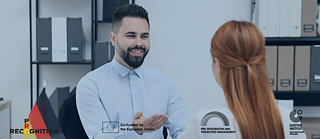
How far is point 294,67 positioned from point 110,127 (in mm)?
1549

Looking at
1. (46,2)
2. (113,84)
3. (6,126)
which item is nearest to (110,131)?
(113,84)

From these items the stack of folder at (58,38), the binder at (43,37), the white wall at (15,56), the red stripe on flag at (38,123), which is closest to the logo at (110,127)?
the red stripe on flag at (38,123)

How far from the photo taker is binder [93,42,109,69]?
201 cm

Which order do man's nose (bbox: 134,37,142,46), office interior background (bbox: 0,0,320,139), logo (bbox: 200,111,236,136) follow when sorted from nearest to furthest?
logo (bbox: 200,111,236,136) < man's nose (bbox: 134,37,142,46) < office interior background (bbox: 0,0,320,139)

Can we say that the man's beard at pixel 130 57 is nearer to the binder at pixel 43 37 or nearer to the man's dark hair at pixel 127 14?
the man's dark hair at pixel 127 14

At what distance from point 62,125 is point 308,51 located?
1883 mm

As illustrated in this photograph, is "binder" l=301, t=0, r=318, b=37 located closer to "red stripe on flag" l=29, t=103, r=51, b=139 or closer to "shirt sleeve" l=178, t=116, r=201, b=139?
"shirt sleeve" l=178, t=116, r=201, b=139

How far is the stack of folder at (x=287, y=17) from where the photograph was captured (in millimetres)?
1905

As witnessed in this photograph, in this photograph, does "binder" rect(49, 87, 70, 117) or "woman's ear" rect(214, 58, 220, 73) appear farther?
"binder" rect(49, 87, 70, 117)

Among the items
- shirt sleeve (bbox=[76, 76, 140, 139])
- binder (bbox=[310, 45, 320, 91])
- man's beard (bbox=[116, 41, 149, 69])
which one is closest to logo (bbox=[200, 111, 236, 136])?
shirt sleeve (bbox=[76, 76, 140, 139])

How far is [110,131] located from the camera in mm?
1164

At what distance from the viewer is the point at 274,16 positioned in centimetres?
191

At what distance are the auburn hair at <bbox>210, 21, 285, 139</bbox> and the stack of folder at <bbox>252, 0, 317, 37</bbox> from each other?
1332mm

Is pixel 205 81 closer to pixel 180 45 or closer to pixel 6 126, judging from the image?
pixel 180 45
